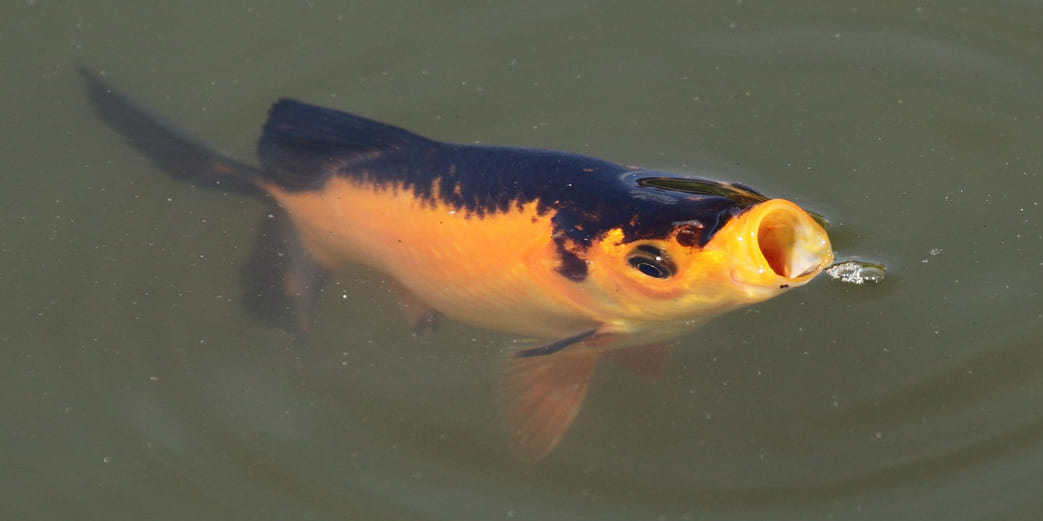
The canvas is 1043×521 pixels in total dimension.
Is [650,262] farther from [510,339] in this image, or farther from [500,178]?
[510,339]

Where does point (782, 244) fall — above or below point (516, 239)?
below

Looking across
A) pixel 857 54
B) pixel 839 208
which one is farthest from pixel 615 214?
pixel 857 54

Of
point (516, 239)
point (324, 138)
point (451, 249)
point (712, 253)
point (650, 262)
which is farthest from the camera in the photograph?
point (324, 138)

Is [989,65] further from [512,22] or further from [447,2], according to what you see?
[447,2]

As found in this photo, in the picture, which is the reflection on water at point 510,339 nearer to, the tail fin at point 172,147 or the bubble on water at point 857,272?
the bubble on water at point 857,272

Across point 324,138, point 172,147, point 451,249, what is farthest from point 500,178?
point 172,147

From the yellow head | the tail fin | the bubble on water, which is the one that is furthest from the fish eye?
the tail fin
